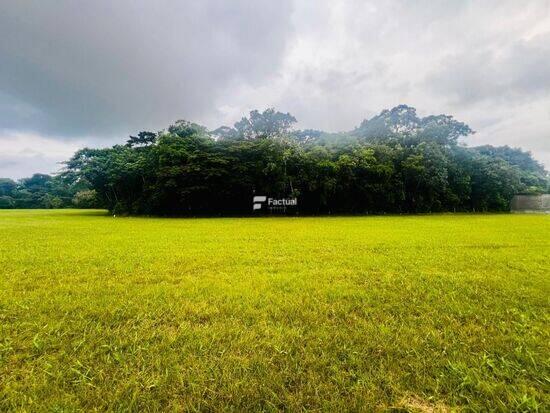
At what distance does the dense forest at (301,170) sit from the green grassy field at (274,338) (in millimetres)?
20025

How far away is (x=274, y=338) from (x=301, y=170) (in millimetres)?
23281

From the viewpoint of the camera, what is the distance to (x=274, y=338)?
8.42 feet

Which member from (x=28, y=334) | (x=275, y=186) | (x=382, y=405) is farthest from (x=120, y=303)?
(x=275, y=186)

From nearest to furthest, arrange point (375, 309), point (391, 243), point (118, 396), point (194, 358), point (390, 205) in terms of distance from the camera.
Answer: point (118, 396) < point (194, 358) < point (375, 309) < point (391, 243) < point (390, 205)

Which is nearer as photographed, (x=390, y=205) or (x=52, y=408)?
(x=52, y=408)

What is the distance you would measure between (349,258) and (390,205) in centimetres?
2517

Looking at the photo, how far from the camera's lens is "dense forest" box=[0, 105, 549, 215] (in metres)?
24.5

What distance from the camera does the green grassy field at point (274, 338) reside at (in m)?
1.87

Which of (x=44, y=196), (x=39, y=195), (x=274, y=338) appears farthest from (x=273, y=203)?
(x=39, y=195)

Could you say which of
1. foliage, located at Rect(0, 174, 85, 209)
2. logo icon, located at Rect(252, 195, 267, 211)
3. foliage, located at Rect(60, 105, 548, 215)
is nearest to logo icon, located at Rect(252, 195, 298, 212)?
logo icon, located at Rect(252, 195, 267, 211)

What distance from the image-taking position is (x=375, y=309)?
3.22 meters

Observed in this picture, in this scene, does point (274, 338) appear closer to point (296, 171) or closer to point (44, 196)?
point (296, 171)

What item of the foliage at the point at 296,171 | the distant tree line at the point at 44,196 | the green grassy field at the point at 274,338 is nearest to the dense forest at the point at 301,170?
the foliage at the point at 296,171

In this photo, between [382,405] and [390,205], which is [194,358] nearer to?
[382,405]
